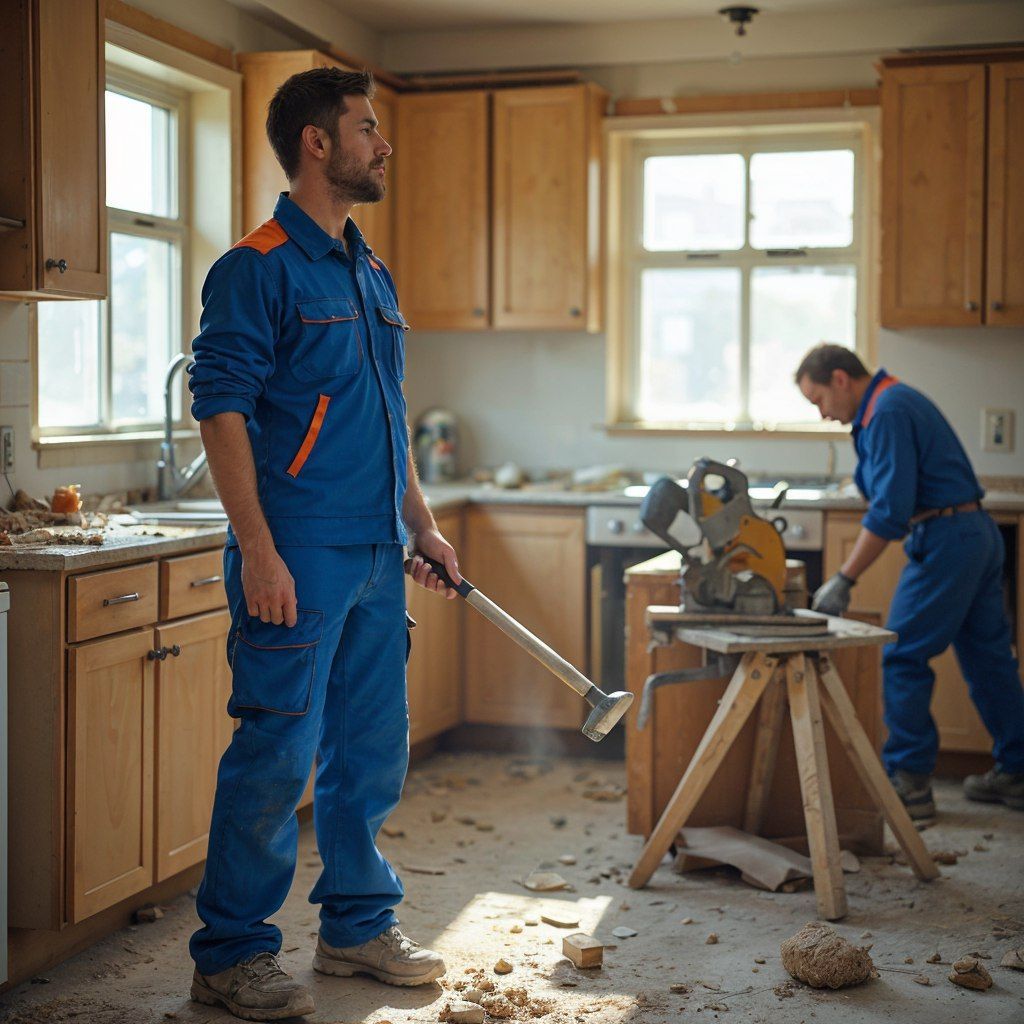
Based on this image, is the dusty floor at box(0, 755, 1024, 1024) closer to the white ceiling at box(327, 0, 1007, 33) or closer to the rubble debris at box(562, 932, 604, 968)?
the rubble debris at box(562, 932, 604, 968)

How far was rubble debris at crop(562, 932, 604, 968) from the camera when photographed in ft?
9.65

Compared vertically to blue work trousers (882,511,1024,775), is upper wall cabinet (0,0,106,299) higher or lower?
higher

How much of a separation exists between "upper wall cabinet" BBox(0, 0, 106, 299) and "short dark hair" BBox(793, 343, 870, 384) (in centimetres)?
211

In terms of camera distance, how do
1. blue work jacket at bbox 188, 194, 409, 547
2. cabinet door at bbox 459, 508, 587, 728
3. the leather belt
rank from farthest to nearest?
cabinet door at bbox 459, 508, 587, 728 → the leather belt → blue work jacket at bbox 188, 194, 409, 547

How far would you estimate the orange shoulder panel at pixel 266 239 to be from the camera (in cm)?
256

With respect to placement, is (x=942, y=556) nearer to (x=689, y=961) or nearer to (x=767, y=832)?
(x=767, y=832)

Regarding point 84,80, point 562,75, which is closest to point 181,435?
point 84,80

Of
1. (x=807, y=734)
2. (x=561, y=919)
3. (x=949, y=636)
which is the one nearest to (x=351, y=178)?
(x=807, y=734)

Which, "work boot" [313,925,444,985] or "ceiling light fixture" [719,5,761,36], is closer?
"work boot" [313,925,444,985]

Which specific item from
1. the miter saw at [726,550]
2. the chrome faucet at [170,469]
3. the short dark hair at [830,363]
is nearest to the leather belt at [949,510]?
the short dark hair at [830,363]

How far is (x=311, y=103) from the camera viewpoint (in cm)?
261

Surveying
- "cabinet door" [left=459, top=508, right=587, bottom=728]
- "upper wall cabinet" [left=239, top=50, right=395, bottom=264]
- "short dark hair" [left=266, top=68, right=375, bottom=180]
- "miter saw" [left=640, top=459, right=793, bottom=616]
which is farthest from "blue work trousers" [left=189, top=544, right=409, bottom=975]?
"upper wall cabinet" [left=239, top=50, right=395, bottom=264]

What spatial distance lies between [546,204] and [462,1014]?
10.9ft

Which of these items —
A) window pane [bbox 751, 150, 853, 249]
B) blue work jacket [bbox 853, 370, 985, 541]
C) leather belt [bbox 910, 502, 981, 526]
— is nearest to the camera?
blue work jacket [bbox 853, 370, 985, 541]
